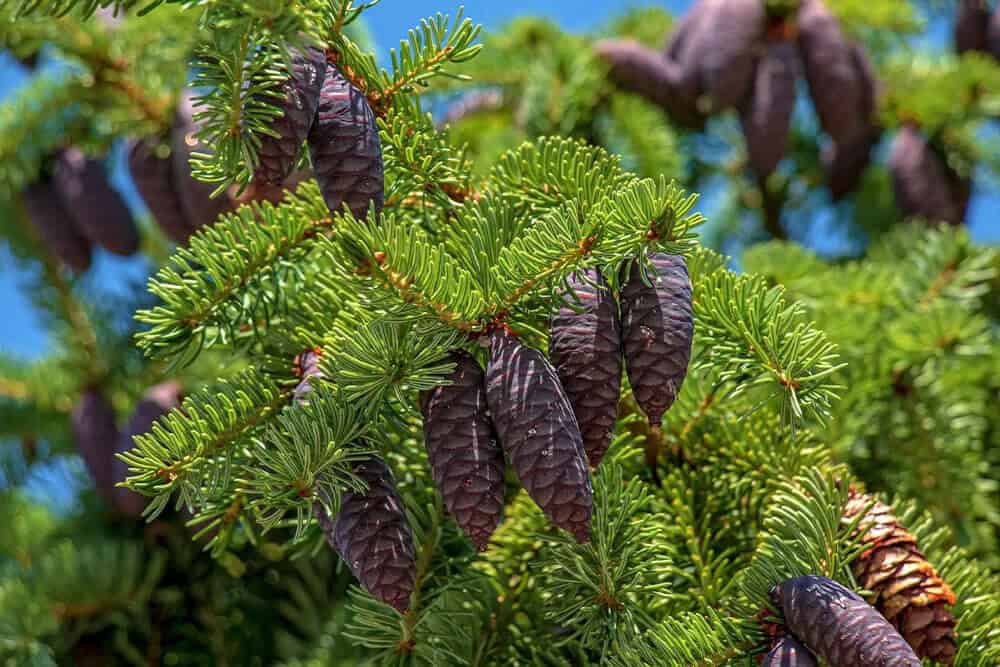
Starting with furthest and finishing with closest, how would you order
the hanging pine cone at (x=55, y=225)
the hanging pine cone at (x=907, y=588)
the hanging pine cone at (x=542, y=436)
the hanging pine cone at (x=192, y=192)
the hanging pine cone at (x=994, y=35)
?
the hanging pine cone at (x=994, y=35)
the hanging pine cone at (x=55, y=225)
the hanging pine cone at (x=192, y=192)
the hanging pine cone at (x=907, y=588)
the hanging pine cone at (x=542, y=436)

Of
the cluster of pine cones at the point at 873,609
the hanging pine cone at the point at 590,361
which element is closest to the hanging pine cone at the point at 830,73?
the cluster of pine cones at the point at 873,609

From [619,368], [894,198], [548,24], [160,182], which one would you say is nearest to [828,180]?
[894,198]

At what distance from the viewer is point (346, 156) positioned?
0.55 m

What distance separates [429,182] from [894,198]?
817mm

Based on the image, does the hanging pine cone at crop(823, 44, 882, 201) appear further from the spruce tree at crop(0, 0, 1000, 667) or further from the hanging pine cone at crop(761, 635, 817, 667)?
the hanging pine cone at crop(761, 635, 817, 667)

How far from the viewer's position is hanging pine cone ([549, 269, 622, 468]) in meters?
0.53

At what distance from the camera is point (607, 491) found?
1.92ft

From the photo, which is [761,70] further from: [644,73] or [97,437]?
[97,437]

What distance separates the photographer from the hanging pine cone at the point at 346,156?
544mm

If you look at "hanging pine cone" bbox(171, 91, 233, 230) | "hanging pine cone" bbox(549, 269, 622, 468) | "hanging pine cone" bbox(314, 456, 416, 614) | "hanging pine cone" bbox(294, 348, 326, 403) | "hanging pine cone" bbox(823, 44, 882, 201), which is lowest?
"hanging pine cone" bbox(314, 456, 416, 614)

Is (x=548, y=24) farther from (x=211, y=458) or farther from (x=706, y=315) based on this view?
(x=211, y=458)

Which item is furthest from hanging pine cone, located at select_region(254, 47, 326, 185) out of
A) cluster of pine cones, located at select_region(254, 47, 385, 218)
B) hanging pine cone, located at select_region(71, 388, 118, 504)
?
hanging pine cone, located at select_region(71, 388, 118, 504)

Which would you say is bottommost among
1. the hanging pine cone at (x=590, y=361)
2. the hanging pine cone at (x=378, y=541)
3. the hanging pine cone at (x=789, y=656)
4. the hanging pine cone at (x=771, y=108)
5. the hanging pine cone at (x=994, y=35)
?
the hanging pine cone at (x=378, y=541)

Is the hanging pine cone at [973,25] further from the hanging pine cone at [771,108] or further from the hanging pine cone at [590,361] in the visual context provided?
the hanging pine cone at [590,361]
